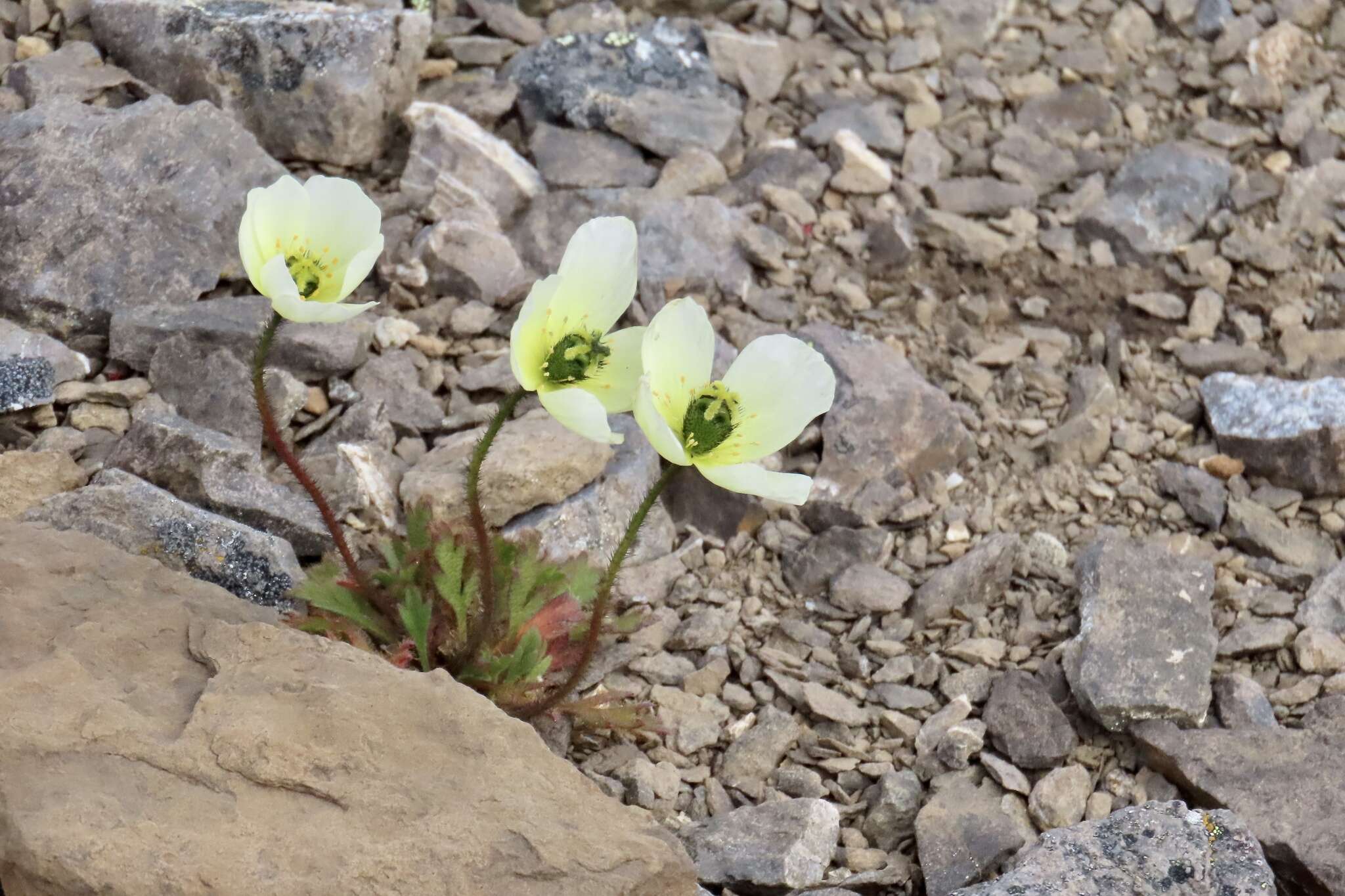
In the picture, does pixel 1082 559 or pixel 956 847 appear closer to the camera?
pixel 956 847

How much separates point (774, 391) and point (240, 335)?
6.03 ft

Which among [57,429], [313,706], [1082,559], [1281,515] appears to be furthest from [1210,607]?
[57,429]

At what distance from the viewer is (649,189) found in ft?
16.3

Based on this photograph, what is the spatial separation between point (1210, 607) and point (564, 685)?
175 centimetres

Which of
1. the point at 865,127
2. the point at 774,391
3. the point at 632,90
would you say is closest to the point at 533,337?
the point at 774,391

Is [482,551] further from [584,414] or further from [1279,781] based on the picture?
[1279,781]

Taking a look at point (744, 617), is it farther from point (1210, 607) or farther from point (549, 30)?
point (549, 30)

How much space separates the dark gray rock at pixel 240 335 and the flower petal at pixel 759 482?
1794 mm

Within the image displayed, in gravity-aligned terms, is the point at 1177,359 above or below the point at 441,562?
below

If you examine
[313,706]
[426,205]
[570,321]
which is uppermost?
[570,321]

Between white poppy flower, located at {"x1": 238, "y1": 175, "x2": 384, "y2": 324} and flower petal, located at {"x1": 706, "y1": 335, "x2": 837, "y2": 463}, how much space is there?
770mm

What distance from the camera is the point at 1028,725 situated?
343cm

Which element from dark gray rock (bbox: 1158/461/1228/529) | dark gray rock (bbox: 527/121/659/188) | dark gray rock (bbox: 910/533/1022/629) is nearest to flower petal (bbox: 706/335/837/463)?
dark gray rock (bbox: 910/533/1022/629)

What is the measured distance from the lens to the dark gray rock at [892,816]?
129 inches
